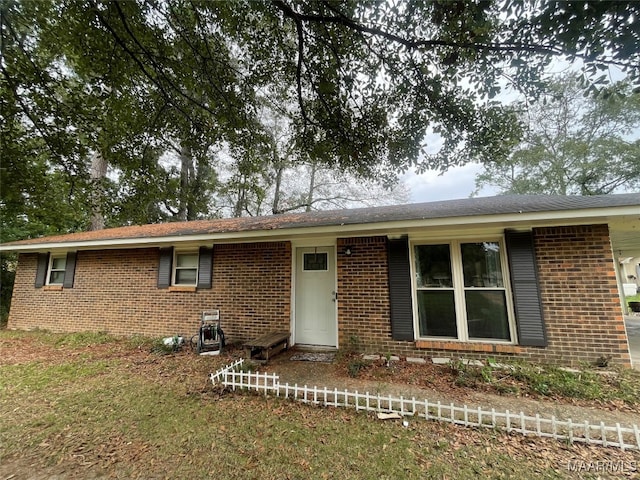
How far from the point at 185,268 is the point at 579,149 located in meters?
21.1

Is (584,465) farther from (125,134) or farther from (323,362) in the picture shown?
(125,134)

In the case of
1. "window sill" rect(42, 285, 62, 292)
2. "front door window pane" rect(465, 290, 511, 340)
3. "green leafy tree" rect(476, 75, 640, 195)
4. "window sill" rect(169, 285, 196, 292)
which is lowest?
"front door window pane" rect(465, 290, 511, 340)

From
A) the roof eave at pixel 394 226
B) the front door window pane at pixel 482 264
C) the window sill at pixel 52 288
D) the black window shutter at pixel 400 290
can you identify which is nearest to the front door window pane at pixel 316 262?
the roof eave at pixel 394 226

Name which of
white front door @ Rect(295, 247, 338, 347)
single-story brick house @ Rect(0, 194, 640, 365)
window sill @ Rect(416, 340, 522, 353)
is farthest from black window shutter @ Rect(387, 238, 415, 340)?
white front door @ Rect(295, 247, 338, 347)

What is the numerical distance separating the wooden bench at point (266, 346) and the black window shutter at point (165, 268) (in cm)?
309

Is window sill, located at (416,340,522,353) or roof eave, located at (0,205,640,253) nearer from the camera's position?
roof eave, located at (0,205,640,253)

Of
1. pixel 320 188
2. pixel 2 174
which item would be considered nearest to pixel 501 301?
pixel 2 174

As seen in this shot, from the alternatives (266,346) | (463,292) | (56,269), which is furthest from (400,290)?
(56,269)

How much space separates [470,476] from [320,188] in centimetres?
1779

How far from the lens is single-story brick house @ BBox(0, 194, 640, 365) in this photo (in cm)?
433

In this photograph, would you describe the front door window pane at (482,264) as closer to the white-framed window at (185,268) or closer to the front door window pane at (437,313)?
the front door window pane at (437,313)

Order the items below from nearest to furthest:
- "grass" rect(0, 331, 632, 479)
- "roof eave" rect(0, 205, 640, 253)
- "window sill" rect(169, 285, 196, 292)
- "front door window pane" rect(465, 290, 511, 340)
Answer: "grass" rect(0, 331, 632, 479) < "roof eave" rect(0, 205, 640, 253) < "front door window pane" rect(465, 290, 511, 340) < "window sill" rect(169, 285, 196, 292)

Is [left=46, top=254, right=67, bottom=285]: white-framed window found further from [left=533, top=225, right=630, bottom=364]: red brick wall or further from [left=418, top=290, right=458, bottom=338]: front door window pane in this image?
[left=533, top=225, right=630, bottom=364]: red brick wall

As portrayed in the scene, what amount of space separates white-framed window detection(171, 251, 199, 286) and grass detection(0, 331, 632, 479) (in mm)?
2994
